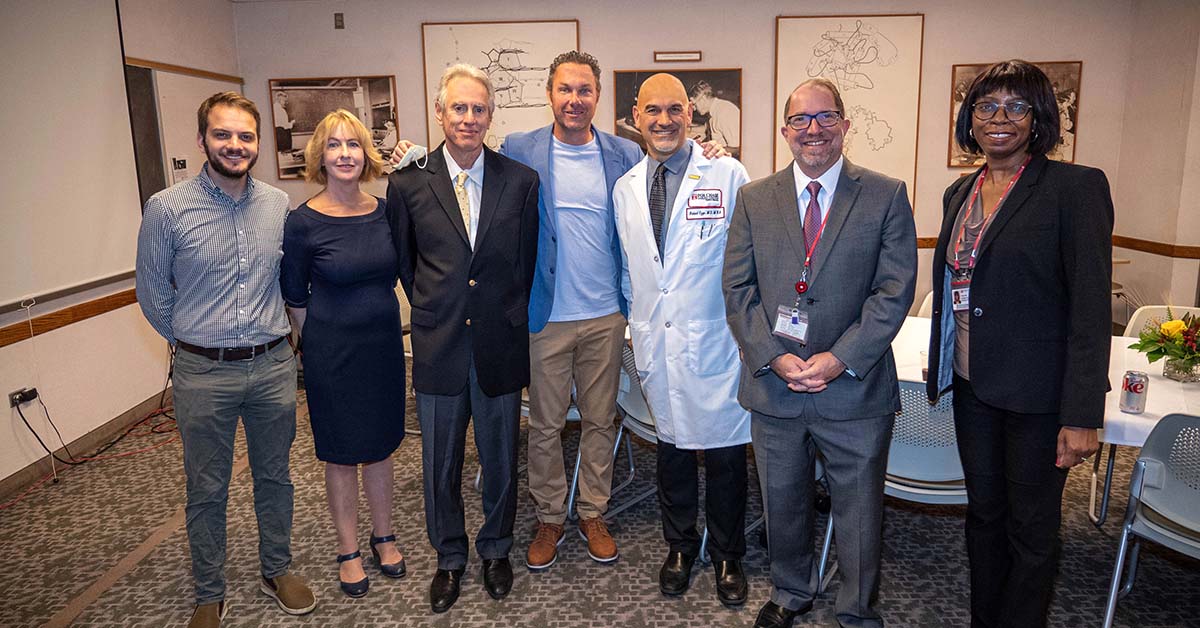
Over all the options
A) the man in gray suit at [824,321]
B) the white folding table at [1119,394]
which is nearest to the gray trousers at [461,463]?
the man in gray suit at [824,321]

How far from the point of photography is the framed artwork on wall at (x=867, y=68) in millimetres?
5918

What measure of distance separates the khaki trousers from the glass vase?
201 cm

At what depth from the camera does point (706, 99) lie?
6.10 meters

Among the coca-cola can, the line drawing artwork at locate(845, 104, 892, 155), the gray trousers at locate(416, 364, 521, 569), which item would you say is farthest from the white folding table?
the line drawing artwork at locate(845, 104, 892, 155)

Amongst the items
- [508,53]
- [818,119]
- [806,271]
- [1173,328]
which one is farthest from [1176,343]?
[508,53]

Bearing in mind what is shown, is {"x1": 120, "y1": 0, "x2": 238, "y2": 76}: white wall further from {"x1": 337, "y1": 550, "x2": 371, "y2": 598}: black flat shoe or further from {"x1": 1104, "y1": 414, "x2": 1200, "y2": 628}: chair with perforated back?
{"x1": 1104, "y1": 414, "x2": 1200, "y2": 628}: chair with perforated back

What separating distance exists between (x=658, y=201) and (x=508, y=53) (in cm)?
395

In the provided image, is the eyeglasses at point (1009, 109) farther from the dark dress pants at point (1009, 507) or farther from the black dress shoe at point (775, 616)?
the black dress shoe at point (775, 616)

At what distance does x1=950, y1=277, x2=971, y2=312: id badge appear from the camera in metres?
2.06

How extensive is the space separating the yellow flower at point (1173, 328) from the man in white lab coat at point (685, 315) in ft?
4.99

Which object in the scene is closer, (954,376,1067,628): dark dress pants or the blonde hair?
(954,376,1067,628): dark dress pants

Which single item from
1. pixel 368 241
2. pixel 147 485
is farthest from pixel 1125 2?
pixel 147 485

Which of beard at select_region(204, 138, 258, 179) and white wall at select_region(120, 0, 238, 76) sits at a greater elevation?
white wall at select_region(120, 0, 238, 76)

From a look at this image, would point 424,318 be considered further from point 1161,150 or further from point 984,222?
point 1161,150
